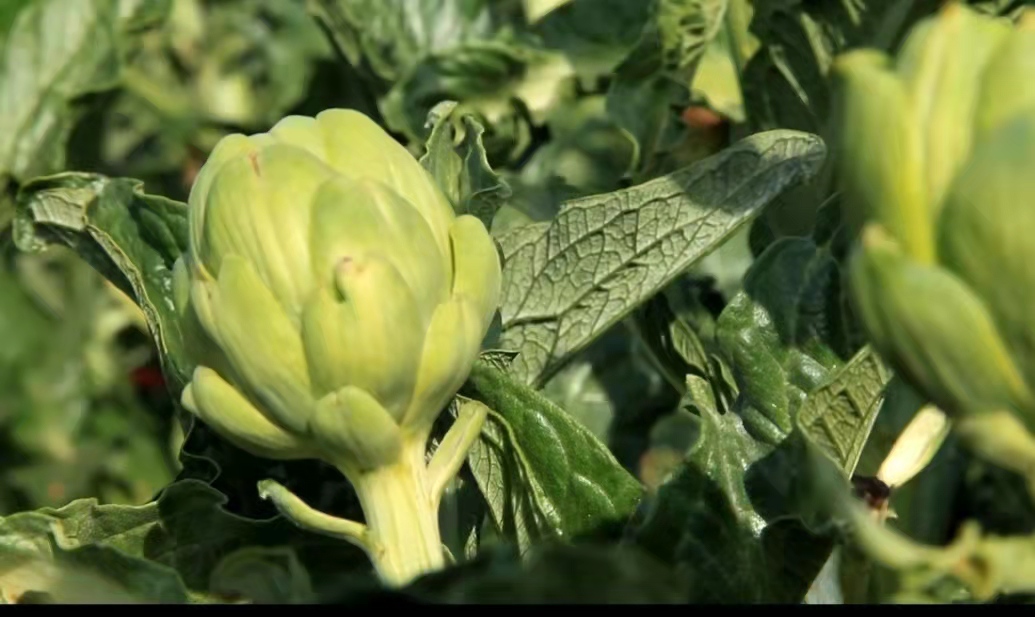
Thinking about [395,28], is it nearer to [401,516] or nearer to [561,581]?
[401,516]

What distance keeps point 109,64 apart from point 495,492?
70cm

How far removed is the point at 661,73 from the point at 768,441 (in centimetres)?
40

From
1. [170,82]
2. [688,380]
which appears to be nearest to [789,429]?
[688,380]

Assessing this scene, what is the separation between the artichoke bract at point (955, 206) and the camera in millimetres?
510

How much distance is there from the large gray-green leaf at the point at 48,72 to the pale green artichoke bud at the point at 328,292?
2.37 ft

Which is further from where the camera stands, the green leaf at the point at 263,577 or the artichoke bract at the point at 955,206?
the green leaf at the point at 263,577

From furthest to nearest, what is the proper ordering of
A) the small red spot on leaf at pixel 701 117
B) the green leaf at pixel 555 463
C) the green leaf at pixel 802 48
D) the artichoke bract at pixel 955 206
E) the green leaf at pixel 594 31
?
the green leaf at pixel 594 31, the small red spot on leaf at pixel 701 117, the green leaf at pixel 802 48, the green leaf at pixel 555 463, the artichoke bract at pixel 955 206

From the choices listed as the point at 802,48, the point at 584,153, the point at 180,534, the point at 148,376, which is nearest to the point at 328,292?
the point at 180,534

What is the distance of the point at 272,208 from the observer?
653 millimetres

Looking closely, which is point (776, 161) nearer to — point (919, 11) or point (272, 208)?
point (919, 11)

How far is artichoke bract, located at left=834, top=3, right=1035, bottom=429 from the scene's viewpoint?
51 cm

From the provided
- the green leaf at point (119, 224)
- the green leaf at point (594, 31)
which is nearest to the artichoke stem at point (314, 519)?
the green leaf at point (119, 224)

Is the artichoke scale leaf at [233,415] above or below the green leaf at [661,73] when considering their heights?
above

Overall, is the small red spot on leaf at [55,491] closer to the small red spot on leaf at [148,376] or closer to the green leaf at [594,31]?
the small red spot on leaf at [148,376]
